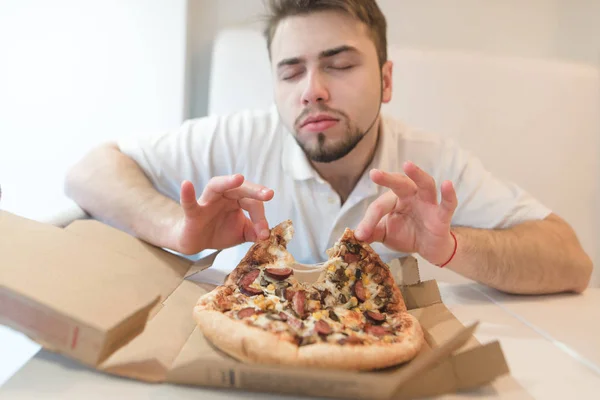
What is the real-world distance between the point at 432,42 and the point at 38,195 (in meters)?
1.47

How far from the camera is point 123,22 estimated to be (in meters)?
1.54

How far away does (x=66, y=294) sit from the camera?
0.51m

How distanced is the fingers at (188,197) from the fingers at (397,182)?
0.29 metres

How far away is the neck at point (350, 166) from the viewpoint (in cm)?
112

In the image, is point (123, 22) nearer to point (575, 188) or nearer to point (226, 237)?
point (226, 237)

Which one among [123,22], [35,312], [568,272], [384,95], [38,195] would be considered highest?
[123,22]

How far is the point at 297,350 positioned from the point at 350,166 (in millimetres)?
682

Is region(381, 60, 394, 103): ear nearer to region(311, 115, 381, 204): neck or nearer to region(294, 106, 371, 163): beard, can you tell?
region(311, 115, 381, 204): neck

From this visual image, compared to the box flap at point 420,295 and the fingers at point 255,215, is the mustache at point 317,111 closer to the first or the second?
the fingers at point 255,215

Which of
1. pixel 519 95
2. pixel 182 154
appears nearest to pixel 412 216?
pixel 182 154

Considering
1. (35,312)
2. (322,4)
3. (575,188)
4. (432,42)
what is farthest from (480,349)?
(432,42)

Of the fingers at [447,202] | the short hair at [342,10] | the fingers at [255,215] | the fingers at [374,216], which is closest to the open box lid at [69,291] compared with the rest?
the fingers at [255,215]

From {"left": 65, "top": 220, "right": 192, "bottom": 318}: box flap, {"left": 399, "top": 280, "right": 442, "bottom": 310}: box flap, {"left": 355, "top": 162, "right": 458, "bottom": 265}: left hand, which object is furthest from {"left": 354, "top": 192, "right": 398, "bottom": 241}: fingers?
{"left": 65, "top": 220, "right": 192, "bottom": 318}: box flap

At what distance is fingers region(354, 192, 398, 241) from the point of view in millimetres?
757
